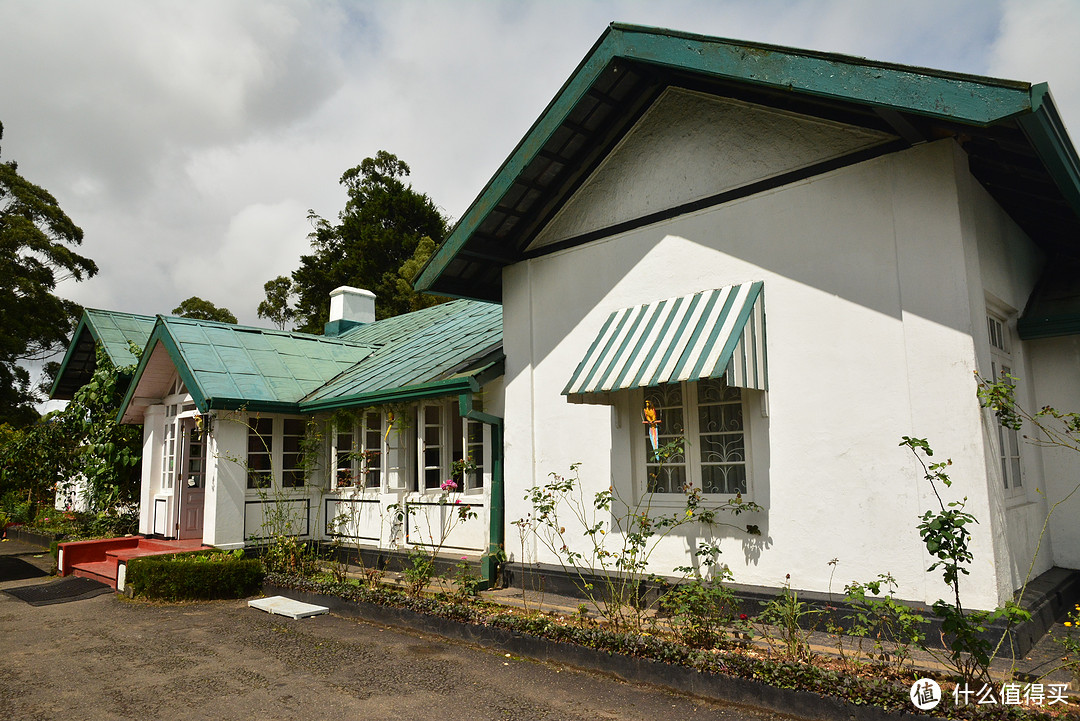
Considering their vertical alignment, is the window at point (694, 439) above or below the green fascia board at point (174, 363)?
below

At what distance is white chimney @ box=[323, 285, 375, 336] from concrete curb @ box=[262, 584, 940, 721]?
11.9 meters

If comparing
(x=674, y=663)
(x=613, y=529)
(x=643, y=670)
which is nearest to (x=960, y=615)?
(x=674, y=663)

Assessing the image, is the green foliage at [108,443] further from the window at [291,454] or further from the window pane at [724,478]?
the window pane at [724,478]

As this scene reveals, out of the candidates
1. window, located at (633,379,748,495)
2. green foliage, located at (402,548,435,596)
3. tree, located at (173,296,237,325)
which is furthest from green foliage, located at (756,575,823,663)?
tree, located at (173,296,237,325)

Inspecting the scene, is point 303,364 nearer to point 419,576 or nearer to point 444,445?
point 444,445

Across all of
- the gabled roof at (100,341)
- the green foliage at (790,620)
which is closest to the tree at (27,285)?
the gabled roof at (100,341)

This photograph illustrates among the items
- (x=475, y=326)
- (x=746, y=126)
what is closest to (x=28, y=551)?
(x=475, y=326)

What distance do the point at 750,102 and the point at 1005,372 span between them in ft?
11.8

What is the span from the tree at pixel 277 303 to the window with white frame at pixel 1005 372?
3719cm

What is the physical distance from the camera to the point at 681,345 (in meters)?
6.89

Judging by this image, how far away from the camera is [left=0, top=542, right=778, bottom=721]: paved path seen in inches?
206

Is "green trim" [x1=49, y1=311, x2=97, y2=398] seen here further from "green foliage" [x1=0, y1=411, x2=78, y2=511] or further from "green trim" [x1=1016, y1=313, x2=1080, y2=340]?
"green trim" [x1=1016, y1=313, x2=1080, y2=340]

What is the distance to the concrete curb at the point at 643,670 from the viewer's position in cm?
461

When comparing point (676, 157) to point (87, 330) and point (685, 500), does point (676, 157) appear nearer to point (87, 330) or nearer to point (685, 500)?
point (685, 500)
